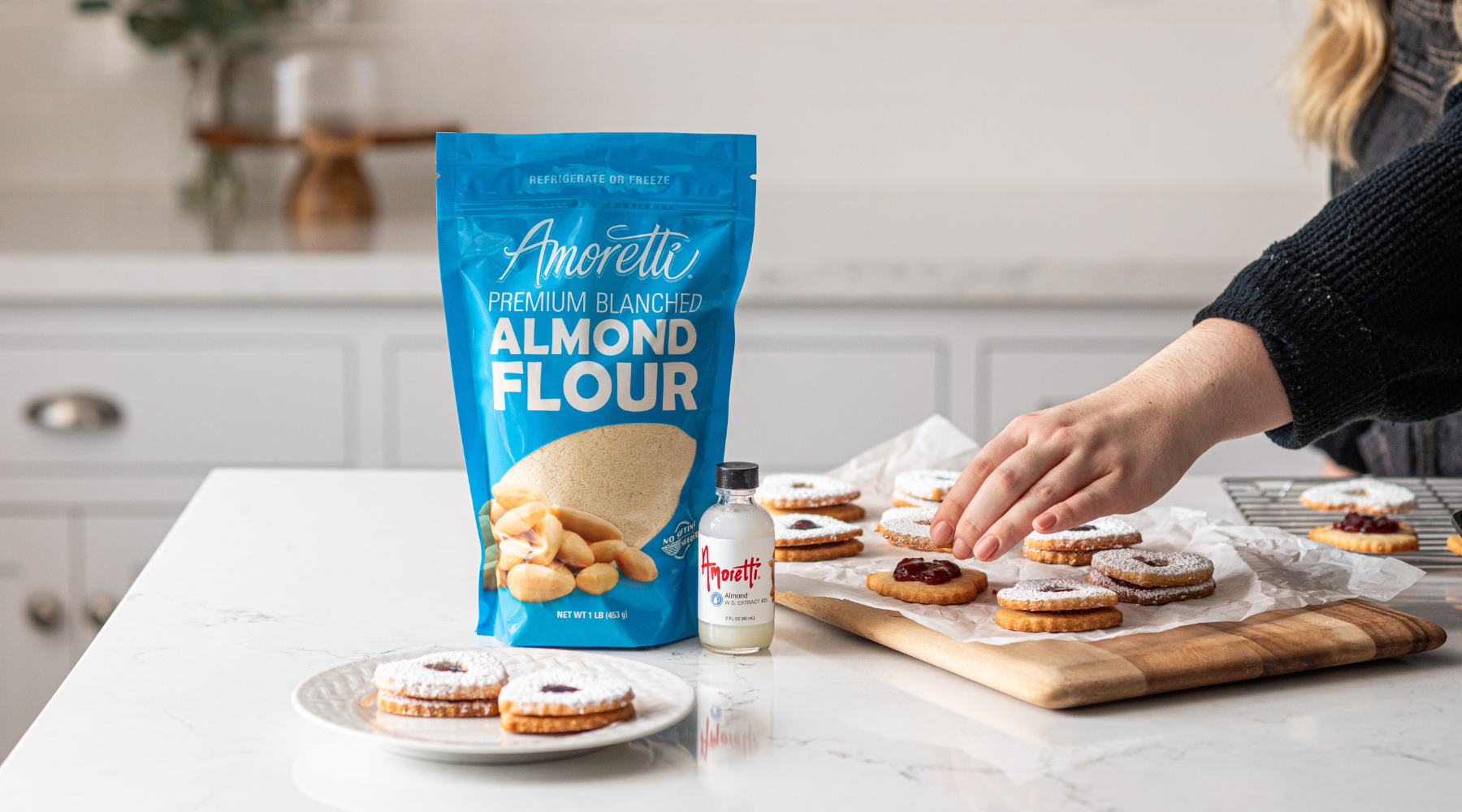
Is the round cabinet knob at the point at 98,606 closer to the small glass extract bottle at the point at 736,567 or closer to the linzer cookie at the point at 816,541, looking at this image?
the linzer cookie at the point at 816,541

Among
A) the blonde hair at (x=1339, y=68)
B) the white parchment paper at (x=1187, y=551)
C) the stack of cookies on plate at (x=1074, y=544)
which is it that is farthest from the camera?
the blonde hair at (x=1339, y=68)

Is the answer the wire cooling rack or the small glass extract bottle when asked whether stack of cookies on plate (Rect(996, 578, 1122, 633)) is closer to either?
the small glass extract bottle

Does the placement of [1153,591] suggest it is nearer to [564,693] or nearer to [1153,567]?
[1153,567]

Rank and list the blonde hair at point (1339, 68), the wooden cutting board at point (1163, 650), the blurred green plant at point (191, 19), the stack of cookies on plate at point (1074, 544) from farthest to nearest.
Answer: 1. the blurred green plant at point (191, 19)
2. the blonde hair at point (1339, 68)
3. the stack of cookies on plate at point (1074, 544)
4. the wooden cutting board at point (1163, 650)

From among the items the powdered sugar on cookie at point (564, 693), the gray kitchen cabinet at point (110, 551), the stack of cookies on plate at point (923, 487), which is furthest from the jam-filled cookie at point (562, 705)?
the gray kitchen cabinet at point (110, 551)


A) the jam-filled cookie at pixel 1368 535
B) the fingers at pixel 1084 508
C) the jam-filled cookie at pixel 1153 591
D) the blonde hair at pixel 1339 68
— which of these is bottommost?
the jam-filled cookie at pixel 1153 591

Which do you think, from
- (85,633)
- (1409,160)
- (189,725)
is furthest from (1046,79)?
(189,725)

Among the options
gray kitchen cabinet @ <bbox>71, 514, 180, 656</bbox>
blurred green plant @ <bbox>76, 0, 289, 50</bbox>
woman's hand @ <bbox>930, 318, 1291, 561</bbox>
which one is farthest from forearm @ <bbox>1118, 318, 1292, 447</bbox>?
blurred green plant @ <bbox>76, 0, 289, 50</bbox>

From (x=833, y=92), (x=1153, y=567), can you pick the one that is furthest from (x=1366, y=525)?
(x=833, y=92)
